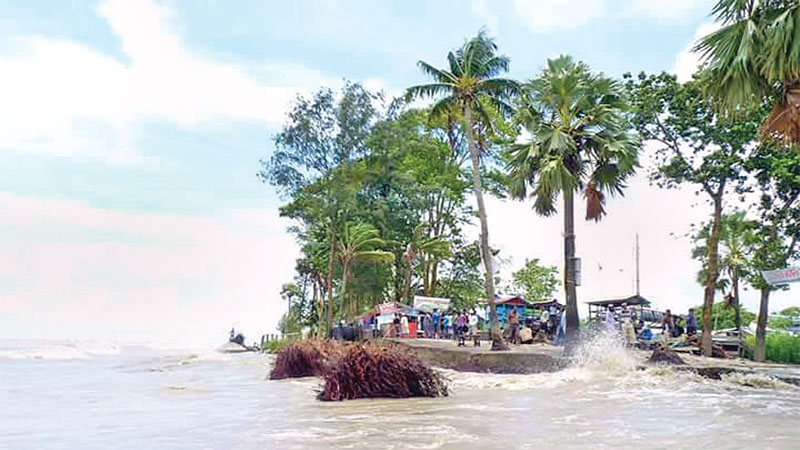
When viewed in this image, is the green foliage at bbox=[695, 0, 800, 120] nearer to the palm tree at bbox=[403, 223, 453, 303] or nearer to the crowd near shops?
the crowd near shops

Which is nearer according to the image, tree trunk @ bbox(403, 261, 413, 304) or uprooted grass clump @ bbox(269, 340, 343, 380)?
uprooted grass clump @ bbox(269, 340, 343, 380)

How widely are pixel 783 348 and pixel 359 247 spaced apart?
20718mm

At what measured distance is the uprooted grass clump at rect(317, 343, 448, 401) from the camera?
12469 mm

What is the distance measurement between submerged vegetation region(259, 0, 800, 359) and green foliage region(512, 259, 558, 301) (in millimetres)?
283

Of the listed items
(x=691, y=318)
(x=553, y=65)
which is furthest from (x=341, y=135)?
(x=691, y=318)

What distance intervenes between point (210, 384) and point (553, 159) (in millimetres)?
12267

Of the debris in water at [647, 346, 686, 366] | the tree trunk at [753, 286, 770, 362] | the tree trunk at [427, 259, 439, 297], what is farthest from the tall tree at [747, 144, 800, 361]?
the tree trunk at [427, 259, 439, 297]

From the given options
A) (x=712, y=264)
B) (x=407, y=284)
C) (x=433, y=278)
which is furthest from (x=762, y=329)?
(x=433, y=278)

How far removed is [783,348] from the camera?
28.3 metres

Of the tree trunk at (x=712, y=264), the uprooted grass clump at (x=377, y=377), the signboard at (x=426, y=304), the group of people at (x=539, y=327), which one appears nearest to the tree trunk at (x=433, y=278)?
the signboard at (x=426, y=304)

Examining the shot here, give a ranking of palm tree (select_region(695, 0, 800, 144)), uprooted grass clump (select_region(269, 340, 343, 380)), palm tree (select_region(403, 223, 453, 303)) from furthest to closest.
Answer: palm tree (select_region(403, 223, 453, 303)) < uprooted grass clump (select_region(269, 340, 343, 380)) < palm tree (select_region(695, 0, 800, 144))

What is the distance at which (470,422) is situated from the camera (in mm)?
9180

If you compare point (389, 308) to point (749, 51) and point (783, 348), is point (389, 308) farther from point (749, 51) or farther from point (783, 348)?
point (749, 51)

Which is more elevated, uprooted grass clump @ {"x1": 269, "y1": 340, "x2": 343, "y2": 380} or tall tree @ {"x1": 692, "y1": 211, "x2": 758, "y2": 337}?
tall tree @ {"x1": 692, "y1": 211, "x2": 758, "y2": 337}
